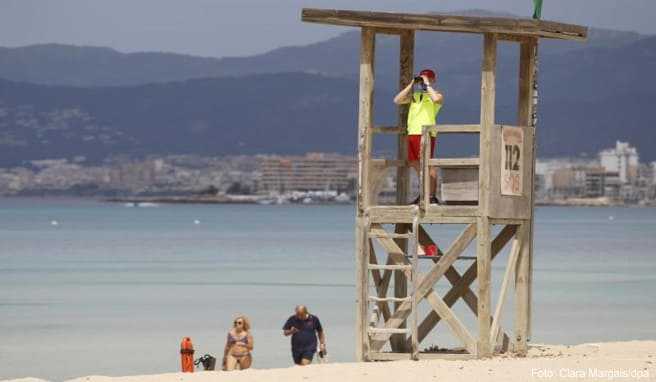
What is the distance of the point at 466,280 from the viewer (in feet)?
65.3

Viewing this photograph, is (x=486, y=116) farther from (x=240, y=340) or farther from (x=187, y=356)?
(x=187, y=356)

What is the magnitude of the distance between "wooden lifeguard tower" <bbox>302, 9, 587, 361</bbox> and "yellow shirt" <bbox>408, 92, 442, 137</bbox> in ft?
0.91

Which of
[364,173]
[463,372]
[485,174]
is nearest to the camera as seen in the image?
[463,372]

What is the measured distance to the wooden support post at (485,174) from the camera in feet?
59.3

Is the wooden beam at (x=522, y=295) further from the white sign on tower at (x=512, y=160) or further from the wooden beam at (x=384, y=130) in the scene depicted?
the wooden beam at (x=384, y=130)

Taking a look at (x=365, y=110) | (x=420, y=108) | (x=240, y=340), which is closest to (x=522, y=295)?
(x=420, y=108)

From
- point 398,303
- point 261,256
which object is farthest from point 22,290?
point 398,303

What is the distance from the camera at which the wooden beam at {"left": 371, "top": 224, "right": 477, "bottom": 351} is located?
18.2 meters

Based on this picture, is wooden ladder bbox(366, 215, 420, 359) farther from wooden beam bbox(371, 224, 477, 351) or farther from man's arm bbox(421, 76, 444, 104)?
man's arm bbox(421, 76, 444, 104)

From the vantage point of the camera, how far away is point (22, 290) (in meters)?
50.8

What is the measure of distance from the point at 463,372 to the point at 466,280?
2.92 meters

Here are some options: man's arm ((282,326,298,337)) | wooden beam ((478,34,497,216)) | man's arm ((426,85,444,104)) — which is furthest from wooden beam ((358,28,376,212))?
man's arm ((282,326,298,337))

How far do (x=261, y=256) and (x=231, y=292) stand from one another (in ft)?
93.3

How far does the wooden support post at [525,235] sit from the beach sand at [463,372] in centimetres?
54
